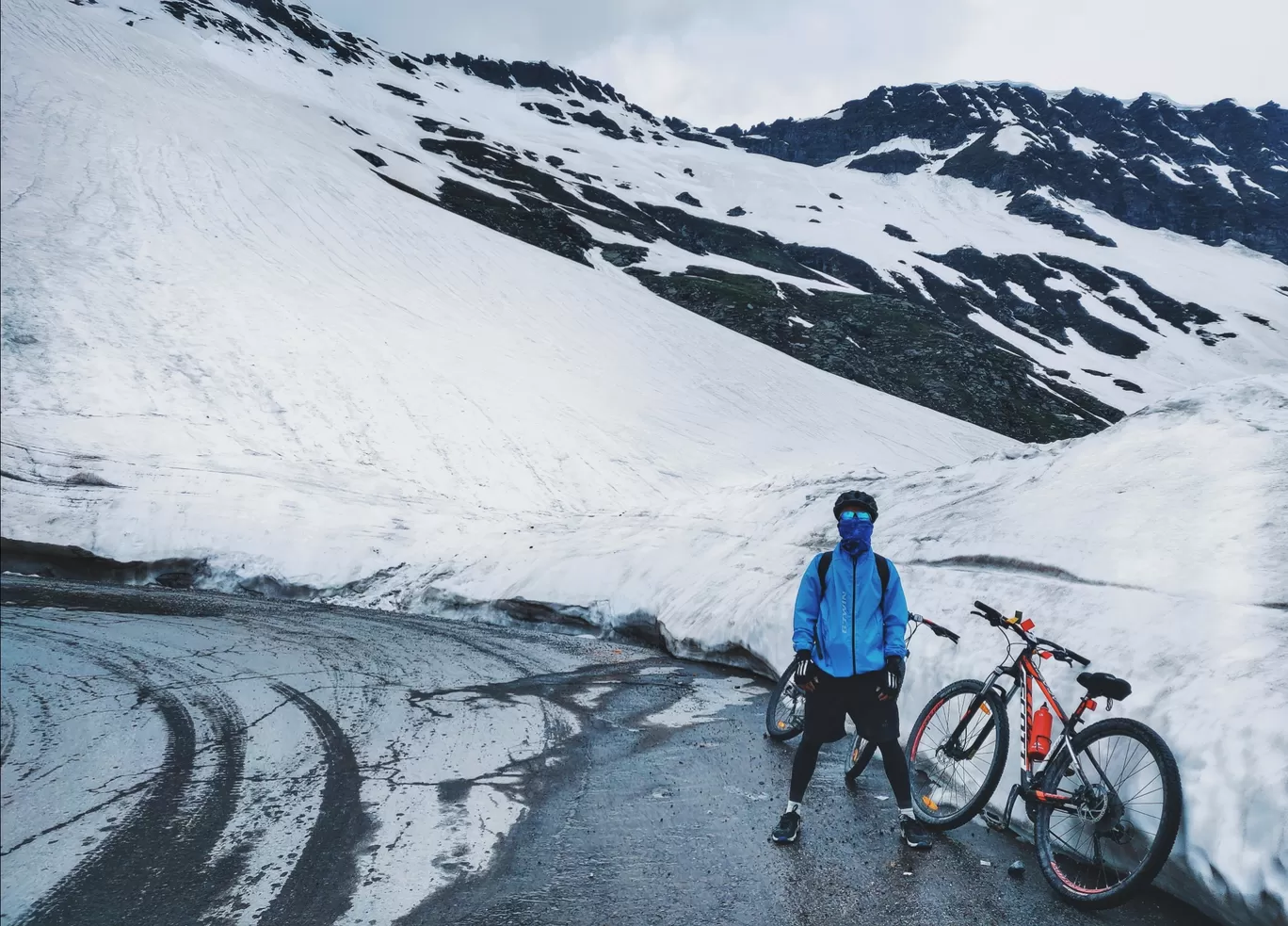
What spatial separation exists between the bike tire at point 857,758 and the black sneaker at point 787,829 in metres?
0.90

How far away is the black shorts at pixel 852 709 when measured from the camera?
4.01 meters

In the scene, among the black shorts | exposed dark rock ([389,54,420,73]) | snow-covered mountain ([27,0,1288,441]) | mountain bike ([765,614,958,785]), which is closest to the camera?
the black shorts

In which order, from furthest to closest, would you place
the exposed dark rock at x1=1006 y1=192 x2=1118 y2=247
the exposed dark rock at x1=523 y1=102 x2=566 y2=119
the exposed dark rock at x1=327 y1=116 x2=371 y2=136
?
the exposed dark rock at x1=523 y1=102 x2=566 y2=119 < the exposed dark rock at x1=1006 y1=192 x2=1118 y2=247 < the exposed dark rock at x1=327 y1=116 x2=371 y2=136

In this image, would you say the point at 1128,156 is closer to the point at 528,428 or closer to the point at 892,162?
the point at 892,162

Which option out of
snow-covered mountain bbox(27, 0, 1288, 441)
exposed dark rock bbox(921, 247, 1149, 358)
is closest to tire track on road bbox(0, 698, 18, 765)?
snow-covered mountain bbox(27, 0, 1288, 441)

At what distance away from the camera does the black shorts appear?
13.2 feet

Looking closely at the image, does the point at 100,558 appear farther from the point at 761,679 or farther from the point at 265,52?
the point at 265,52

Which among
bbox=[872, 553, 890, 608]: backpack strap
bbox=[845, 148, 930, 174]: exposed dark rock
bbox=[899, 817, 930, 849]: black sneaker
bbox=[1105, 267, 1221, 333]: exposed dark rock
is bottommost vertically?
bbox=[899, 817, 930, 849]: black sneaker

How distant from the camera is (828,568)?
4.18 metres

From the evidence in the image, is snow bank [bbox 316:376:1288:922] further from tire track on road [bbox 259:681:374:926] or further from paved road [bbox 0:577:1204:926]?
tire track on road [bbox 259:681:374:926]

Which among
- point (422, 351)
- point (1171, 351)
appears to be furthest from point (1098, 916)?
point (1171, 351)

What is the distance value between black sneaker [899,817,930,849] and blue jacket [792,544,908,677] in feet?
2.97

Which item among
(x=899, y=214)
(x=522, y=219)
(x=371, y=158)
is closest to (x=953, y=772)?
(x=522, y=219)

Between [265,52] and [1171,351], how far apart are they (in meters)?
125
